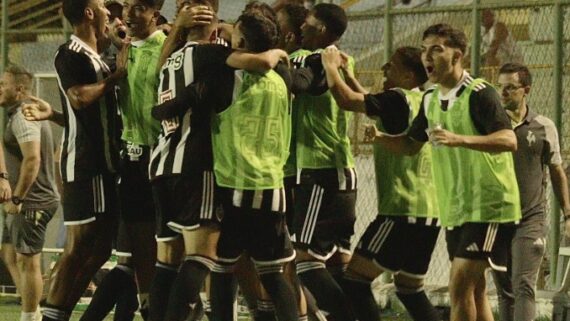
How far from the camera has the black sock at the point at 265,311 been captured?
956 centimetres

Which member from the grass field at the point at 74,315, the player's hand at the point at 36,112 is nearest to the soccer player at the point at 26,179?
the grass field at the point at 74,315

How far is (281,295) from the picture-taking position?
874cm

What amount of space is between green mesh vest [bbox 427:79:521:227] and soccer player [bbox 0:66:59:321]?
4068mm

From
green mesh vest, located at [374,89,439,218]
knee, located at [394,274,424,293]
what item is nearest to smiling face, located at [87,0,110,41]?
green mesh vest, located at [374,89,439,218]

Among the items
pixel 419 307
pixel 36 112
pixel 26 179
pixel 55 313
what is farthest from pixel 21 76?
pixel 419 307

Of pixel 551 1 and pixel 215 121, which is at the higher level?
pixel 551 1

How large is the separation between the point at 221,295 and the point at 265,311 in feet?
2.35

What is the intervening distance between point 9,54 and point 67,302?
8678 millimetres

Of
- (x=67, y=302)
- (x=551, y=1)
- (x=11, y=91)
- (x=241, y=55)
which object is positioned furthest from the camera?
(x=551, y=1)

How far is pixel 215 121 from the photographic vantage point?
8734mm

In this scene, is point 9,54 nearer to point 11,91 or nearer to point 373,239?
point 11,91

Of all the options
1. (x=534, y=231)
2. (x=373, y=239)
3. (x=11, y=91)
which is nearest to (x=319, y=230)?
(x=373, y=239)

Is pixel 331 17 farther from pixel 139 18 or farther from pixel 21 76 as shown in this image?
pixel 21 76

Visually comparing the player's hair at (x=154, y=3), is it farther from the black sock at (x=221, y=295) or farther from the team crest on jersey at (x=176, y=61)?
the black sock at (x=221, y=295)
